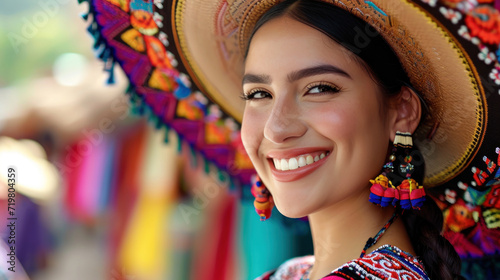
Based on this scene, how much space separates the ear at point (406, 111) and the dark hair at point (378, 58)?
3cm

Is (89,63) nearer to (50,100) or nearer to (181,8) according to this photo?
(50,100)

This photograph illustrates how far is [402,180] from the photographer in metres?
1.37

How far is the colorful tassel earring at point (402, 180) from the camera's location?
1.34m

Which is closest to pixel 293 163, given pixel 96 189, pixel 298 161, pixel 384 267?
pixel 298 161

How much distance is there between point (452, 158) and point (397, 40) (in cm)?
42

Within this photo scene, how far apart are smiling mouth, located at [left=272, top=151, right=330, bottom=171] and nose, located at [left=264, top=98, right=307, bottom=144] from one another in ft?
0.21

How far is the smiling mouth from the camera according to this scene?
4.44 ft

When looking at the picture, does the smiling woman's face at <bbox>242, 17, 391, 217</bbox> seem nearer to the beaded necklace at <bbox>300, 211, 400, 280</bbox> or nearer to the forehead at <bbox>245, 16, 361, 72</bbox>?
the forehead at <bbox>245, 16, 361, 72</bbox>

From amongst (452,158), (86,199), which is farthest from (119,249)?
(452,158)

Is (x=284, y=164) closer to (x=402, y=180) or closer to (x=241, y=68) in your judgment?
(x=402, y=180)

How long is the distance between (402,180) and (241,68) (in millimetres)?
735

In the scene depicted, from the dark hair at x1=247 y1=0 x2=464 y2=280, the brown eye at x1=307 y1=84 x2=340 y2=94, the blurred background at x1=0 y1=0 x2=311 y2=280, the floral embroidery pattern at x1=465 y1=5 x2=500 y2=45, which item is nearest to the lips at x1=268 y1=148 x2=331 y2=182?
the brown eye at x1=307 y1=84 x2=340 y2=94

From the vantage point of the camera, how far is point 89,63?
3.16 m

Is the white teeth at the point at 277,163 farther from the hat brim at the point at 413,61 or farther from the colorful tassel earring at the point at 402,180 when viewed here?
the hat brim at the point at 413,61
